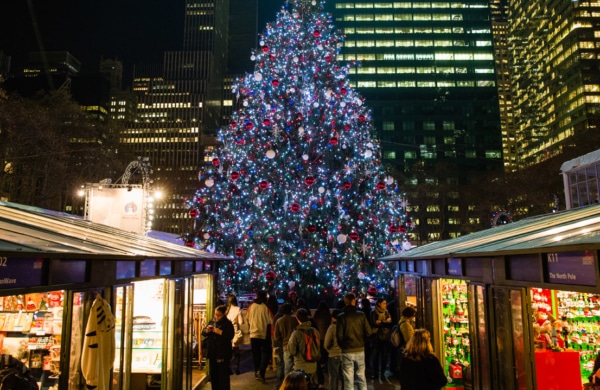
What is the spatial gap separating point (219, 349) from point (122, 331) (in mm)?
1993

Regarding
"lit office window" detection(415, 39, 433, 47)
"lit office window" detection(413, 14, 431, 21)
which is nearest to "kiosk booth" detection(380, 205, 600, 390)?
"lit office window" detection(415, 39, 433, 47)

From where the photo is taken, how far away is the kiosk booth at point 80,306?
13.4 feet

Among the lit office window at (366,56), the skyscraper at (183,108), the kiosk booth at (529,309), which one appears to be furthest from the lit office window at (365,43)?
the kiosk booth at (529,309)

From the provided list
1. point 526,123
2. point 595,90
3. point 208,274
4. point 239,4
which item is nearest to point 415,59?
point 595,90

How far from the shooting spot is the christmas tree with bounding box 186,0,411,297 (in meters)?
15.4

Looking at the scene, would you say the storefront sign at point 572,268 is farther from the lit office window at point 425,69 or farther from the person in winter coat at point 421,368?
the lit office window at point 425,69

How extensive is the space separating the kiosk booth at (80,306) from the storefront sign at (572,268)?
14.4 ft

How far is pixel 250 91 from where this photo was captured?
16984 millimetres

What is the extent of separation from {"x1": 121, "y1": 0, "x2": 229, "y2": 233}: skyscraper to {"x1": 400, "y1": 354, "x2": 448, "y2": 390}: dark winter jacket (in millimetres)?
88986

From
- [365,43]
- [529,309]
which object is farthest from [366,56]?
[529,309]

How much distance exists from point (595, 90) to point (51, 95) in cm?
10746

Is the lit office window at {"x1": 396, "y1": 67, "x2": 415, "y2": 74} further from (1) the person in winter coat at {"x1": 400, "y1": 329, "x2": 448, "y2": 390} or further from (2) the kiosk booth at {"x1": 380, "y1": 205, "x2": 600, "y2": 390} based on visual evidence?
(1) the person in winter coat at {"x1": 400, "y1": 329, "x2": 448, "y2": 390}

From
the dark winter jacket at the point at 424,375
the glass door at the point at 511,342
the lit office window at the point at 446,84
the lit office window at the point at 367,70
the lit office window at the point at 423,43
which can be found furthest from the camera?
the lit office window at the point at 423,43

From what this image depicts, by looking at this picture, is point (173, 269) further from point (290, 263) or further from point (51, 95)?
point (51, 95)
